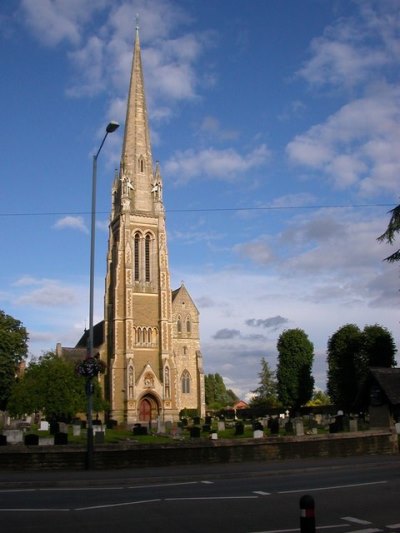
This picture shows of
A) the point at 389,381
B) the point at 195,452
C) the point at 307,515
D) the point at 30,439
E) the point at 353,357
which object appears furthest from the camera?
the point at 353,357

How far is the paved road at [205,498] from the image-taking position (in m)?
9.74

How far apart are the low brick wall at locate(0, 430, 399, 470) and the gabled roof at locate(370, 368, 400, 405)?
768cm

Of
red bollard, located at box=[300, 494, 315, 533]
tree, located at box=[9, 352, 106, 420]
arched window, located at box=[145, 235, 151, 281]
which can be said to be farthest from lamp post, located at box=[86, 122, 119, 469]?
arched window, located at box=[145, 235, 151, 281]

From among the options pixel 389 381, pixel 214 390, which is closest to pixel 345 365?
pixel 389 381

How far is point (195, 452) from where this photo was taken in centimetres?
2016

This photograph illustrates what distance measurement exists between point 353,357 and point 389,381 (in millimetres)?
26068

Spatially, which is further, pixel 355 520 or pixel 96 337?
pixel 96 337

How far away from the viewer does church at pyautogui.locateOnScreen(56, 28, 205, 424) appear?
213 feet

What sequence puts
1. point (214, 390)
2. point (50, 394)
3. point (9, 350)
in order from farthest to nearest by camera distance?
point (214, 390), point (9, 350), point (50, 394)

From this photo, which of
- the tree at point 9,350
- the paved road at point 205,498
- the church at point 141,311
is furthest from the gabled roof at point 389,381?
the tree at point 9,350

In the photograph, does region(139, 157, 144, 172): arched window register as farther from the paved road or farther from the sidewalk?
the paved road

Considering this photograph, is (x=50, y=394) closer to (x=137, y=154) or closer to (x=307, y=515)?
(x=137, y=154)

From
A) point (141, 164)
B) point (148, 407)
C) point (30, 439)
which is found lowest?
point (30, 439)

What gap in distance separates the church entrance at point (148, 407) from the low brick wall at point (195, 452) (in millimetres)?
43857
